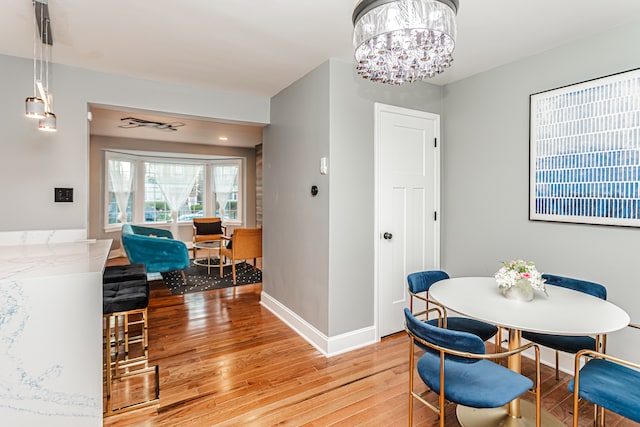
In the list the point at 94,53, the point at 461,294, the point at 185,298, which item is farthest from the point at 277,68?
the point at 185,298

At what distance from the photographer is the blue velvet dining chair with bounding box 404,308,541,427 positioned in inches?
56.6

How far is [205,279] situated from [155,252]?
2.86 feet

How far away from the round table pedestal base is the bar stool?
1.91m

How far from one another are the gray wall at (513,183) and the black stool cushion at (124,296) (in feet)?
9.24

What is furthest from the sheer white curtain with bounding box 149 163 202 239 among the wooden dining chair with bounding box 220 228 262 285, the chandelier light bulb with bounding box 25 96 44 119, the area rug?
the chandelier light bulb with bounding box 25 96 44 119

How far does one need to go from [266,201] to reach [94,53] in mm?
2105

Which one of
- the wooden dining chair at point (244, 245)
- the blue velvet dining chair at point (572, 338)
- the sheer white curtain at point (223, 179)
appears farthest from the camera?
the sheer white curtain at point (223, 179)

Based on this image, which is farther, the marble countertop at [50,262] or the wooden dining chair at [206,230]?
the wooden dining chair at [206,230]

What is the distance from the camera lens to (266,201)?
396 centimetres

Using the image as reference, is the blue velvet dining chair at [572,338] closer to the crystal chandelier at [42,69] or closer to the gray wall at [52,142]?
the crystal chandelier at [42,69]

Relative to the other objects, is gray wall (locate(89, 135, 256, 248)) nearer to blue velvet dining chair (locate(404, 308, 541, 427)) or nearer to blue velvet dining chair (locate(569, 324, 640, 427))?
blue velvet dining chair (locate(404, 308, 541, 427))

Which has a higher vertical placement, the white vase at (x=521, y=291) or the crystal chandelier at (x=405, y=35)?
the crystal chandelier at (x=405, y=35)

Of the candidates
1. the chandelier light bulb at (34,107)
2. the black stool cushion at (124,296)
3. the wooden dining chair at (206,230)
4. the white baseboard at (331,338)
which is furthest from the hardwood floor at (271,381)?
the wooden dining chair at (206,230)

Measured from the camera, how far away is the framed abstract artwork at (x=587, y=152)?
2.14 m
